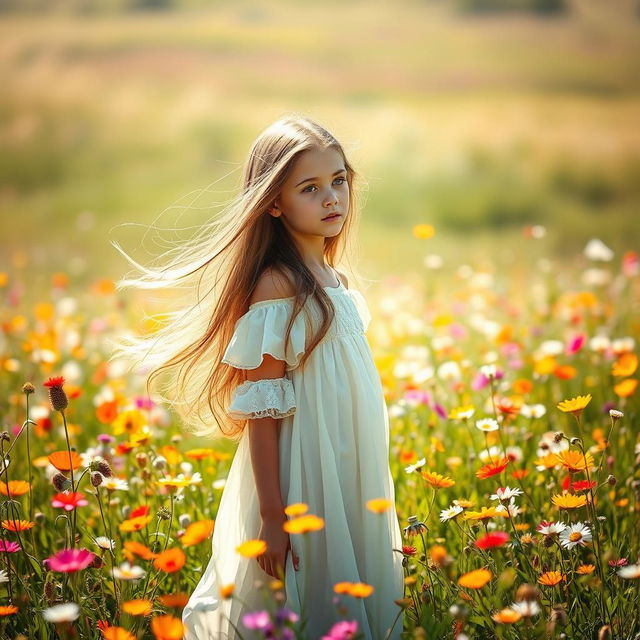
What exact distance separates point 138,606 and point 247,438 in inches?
22.1

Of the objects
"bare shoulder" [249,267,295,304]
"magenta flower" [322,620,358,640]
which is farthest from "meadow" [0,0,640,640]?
"bare shoulder" [249,267,295,304]

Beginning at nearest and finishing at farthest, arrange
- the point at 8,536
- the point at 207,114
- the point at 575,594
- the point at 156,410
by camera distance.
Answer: the point at 575,594 < the point at 8,536 < the point at 156,410 < the point at 207,114

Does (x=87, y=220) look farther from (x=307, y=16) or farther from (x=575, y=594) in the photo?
(x=307, y=16)

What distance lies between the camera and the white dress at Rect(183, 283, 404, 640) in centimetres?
167

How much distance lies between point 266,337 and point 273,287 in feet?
0.39

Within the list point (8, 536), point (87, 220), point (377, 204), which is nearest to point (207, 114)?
point (377, 204)

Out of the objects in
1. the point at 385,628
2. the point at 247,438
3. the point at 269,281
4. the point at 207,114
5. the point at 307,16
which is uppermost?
the point at 307,16

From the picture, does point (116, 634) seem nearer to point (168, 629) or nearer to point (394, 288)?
point (168, 629)

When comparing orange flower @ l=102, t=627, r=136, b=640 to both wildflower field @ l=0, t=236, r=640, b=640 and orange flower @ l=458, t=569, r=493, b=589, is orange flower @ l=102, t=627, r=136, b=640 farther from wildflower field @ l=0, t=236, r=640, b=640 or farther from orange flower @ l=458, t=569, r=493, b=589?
orange flower @ l=458, t=569, r=493, b=589

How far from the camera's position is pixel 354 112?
11781 mm

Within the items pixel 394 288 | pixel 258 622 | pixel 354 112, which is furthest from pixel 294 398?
pixel 354 112

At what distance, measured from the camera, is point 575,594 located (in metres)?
1.63

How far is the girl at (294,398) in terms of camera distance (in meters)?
1.67

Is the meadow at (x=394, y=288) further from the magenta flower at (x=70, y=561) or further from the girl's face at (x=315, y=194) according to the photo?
the girl's face at (x=315, y=194)
